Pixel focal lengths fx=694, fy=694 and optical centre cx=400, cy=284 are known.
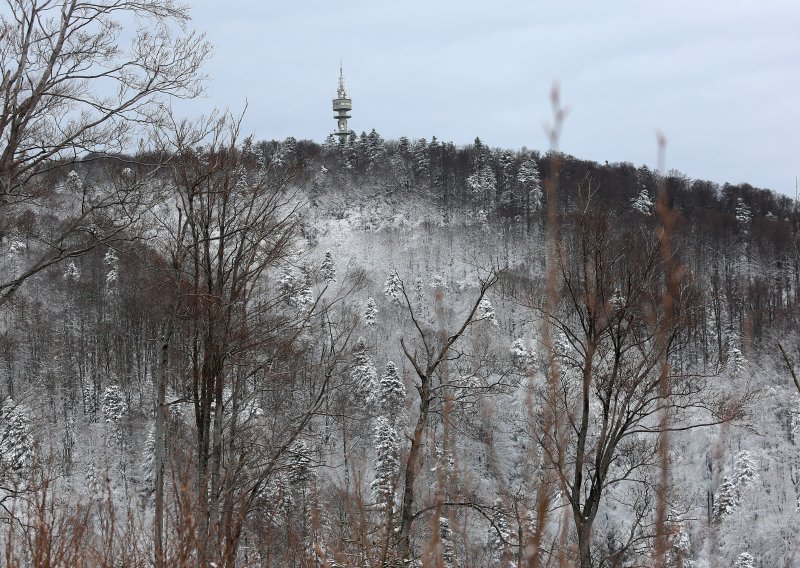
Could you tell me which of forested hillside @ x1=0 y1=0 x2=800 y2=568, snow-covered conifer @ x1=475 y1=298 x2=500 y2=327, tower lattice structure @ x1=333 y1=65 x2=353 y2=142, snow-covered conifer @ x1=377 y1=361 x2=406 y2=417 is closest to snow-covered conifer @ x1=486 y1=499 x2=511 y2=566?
forested hillside @ x1=0 y1=0 x2=800 y2=568

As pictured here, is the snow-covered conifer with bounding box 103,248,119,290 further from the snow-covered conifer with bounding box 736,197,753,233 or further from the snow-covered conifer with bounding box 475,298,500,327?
the snow-covered conifer with bounding box 736,197,753,233

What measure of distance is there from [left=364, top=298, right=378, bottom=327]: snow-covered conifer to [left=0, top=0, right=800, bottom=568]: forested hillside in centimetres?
96

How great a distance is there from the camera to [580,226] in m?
8.34

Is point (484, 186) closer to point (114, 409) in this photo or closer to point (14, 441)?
point (114, 409)

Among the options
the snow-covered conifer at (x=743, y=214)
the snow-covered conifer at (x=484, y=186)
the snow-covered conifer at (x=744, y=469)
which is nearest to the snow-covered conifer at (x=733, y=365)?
the snow-covered conifer at (x=744, y=469)

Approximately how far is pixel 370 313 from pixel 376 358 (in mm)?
4764

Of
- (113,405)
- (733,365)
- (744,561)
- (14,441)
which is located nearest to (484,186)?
(113,405)

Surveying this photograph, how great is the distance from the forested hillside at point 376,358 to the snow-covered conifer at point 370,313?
96 centimetres

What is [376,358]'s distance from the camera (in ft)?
165

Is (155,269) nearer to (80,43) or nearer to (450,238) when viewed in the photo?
(80,43)

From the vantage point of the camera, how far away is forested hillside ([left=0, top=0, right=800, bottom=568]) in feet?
10.2

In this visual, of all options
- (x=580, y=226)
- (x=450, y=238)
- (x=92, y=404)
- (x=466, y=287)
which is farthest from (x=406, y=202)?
(x=580, y=226)

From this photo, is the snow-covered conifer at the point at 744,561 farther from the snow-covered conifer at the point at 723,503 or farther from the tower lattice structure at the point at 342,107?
the tower lattice structure at the point at 342,107

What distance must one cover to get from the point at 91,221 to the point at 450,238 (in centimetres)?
6503
